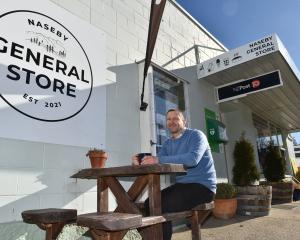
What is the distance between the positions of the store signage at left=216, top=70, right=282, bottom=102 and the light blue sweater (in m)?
3.12

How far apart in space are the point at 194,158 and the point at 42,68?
1752 mm

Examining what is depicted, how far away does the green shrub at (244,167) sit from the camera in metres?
5.29

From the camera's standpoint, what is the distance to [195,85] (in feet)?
17.6

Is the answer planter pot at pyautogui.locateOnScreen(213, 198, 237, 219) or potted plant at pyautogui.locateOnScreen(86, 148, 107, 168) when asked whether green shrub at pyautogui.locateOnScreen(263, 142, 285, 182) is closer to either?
planter pot at pyautogui.locateOnScreen(213, 198, 237, 219)

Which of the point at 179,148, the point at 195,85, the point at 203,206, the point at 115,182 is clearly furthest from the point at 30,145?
the point at 195,85

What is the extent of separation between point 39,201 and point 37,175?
0.23 metres

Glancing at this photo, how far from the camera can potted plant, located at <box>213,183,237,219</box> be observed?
14.5ft

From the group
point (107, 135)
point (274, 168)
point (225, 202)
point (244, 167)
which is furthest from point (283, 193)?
point (107, 135)

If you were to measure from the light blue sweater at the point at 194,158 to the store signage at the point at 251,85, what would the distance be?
312cm

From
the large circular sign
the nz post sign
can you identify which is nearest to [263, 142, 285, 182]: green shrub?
the nz post sign

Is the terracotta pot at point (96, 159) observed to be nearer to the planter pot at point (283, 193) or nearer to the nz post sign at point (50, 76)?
the nz post sign at point (50, 76)

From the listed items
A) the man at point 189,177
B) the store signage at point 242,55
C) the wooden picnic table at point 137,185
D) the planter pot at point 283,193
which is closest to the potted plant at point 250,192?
the planter pot at point 283,193

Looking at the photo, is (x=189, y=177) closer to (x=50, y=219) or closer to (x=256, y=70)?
(x=50, y=219)

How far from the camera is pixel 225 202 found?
4.43 metres
